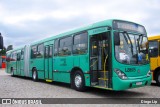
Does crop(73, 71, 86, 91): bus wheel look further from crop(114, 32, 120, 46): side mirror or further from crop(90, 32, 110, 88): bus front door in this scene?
crop(114, 32, 120, 46): side mirror

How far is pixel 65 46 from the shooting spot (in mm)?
11742

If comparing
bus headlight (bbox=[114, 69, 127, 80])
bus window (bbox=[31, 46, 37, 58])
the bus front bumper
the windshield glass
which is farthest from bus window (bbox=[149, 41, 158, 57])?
bus window (bbox=[31, 46, 37, 58])

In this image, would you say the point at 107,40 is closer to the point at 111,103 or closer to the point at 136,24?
the point at 136,24

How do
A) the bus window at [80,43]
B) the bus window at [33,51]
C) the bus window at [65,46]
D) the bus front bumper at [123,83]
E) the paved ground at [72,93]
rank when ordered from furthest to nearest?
the bus window at [33,51]
the bus window at [65,46]
the bus window at [80,43]
the paved ground at [72,93]
the bus front bumper at [123,83]

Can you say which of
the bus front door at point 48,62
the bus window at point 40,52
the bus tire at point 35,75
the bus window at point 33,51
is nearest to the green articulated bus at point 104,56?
the bus front door at point 48,62

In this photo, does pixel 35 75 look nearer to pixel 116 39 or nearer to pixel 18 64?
pixel 18 64

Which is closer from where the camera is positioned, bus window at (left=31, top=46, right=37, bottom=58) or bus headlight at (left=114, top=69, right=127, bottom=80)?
bus headlight at (left=114, top=69, right=127, bottom=80)

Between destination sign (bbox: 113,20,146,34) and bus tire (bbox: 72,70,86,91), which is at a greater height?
destination sign (bbox: 113,20,146,34)

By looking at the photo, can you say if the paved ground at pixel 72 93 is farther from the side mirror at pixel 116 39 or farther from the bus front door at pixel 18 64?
the bus front door at pixel 18 64

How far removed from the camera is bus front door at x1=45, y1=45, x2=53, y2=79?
526 inches

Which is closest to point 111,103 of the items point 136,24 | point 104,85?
point 104,85

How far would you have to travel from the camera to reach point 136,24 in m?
9.42

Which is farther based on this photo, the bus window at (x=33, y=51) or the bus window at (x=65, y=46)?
the bus window at (x=33, y=51)

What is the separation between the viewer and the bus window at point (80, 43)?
9984mm
